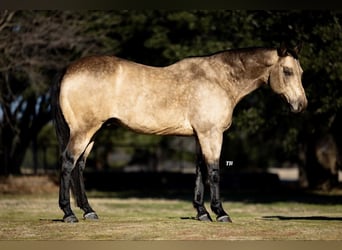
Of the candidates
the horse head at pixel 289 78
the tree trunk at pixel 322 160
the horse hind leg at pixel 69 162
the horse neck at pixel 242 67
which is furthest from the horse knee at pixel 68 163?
→ the tree trunk at pixel 322 160

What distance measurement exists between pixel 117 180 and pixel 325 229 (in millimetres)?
16637

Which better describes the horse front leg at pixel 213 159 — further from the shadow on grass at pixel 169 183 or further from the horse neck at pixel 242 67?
the shadow on grass at pixel 169 183

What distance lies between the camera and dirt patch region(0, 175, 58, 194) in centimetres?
2400

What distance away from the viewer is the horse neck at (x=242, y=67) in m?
11.7

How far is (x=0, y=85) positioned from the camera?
78.7 ft

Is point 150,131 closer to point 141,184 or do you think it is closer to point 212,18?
point 212,18

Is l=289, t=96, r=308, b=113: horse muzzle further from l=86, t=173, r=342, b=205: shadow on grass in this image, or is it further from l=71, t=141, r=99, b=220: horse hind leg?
l=86, t=173, r=342, b=205: shadow on grass

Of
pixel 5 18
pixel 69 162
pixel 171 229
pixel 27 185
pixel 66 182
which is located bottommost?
pixel 27 185

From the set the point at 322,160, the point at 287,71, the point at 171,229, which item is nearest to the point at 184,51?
the point at 322,160

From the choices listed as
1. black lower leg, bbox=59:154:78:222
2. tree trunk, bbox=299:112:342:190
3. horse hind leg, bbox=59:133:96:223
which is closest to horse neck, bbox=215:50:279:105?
horse hind leg, bbox=59:133:96:223

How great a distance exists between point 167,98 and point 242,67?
124cm

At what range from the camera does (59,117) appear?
11500mm

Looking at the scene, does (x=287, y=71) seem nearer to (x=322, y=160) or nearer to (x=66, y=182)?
(x=66, y=182)

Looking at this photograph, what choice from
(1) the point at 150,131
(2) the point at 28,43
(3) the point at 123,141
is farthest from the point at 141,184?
(1) the point at 150,131
